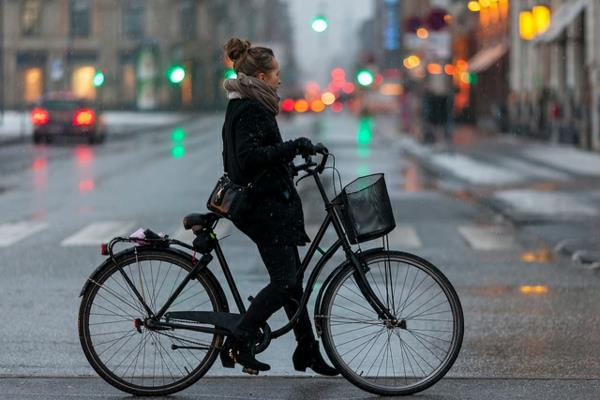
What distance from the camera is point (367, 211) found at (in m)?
6.55

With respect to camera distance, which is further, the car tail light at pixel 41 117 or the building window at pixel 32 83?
the building window at pixel 32 83

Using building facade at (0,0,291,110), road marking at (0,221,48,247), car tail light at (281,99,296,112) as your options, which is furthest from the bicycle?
building facade at (0,0,291,110)

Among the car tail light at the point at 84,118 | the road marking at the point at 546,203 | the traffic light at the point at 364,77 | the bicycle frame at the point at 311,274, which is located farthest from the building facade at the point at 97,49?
the bicycle frame at the point at 311,274

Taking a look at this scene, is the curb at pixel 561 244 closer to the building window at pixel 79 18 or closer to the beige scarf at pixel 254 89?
the beige scarf at pixel 254 89

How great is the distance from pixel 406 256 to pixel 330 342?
56 cm

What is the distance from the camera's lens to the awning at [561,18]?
3714 cm

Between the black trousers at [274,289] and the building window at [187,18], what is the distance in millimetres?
90365

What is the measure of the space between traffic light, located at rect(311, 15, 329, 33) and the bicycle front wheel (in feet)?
115

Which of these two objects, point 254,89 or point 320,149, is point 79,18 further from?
point 320,149

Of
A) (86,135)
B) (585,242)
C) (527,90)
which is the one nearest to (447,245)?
(585,242)

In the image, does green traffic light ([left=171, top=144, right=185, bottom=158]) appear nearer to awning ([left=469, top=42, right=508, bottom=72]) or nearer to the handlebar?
awning ([left=469, top=42, right=508, bottom=72])

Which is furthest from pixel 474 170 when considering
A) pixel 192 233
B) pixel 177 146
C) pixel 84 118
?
pixel 84 118

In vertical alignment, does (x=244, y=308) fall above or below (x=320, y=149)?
below

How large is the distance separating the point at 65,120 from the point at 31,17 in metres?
48.4
